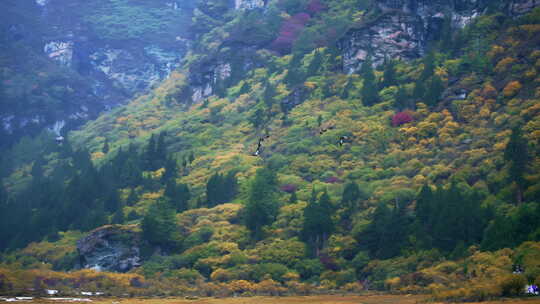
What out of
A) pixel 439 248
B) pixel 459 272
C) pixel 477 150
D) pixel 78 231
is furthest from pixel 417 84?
pixel 78 231

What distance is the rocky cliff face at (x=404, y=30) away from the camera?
138375mm

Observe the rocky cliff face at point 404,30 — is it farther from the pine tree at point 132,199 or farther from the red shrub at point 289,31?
the pine tree at point 132,199

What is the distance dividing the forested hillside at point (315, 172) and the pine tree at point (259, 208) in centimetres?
23

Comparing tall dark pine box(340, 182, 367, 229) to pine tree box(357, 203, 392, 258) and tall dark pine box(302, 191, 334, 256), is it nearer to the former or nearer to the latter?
tall dark pine box(302, 191, 334, 256)

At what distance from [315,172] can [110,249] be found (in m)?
34.2

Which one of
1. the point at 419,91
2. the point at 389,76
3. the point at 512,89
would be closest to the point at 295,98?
the point at 389,76

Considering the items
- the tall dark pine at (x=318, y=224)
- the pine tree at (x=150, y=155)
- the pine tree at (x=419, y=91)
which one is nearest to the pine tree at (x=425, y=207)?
the tall dark pine at (x=318, y=224)

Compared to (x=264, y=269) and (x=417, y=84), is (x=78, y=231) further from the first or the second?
(x=417, y=84)

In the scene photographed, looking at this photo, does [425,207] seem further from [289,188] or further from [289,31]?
[289,31]

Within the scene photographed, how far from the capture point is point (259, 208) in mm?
100750

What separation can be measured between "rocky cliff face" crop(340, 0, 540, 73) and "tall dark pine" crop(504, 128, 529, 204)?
2103 inches

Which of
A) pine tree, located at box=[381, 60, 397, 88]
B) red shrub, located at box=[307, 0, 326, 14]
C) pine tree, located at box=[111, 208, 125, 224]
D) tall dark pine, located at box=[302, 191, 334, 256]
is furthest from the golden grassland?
red shrub, located at box=[307, 0, 326, 14]

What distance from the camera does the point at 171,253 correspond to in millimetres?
100812

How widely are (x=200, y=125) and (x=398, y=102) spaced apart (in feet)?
147
